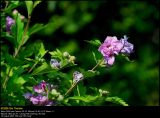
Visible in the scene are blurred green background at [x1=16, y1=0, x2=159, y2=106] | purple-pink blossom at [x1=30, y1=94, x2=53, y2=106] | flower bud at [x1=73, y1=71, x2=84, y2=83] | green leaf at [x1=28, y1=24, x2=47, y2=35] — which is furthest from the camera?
blurred green background at [x1=16, y1=0, x2=159, y2=106]

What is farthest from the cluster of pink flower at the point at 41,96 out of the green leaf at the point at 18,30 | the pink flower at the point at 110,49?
the green leaf at the point at 18,30

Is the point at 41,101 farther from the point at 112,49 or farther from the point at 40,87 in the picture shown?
the point at 112,49

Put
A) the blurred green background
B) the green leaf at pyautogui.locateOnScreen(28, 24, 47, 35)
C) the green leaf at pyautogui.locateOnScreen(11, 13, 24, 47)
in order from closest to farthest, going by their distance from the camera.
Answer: the green leaf at pyautogui.locateOnScreen(11, 13, 24, 47), the green leaf at pyautogui.locateOnScreen(28, 24, 47, 35), the blurred green background

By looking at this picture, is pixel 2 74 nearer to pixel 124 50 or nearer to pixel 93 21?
pixel 124 50

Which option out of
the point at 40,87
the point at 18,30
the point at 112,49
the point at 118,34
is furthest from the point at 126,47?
the point at 118,34

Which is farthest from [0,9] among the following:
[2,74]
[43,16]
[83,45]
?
[83,45]

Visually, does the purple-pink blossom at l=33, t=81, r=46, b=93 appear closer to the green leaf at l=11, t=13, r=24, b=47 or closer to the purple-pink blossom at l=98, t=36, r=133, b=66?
the purple-pink blossom at l=98, t=36, r=133, b=66

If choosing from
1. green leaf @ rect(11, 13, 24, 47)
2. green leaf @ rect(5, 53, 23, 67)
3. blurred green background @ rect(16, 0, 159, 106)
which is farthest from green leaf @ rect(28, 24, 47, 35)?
blurred green background @ rect(16, 0, 159, 106)

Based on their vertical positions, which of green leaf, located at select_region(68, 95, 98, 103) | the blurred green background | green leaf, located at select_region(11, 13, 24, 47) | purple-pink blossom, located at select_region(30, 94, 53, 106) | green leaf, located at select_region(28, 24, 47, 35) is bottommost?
purple-pink blossom, located at select_region(30, 94, 53, 106)
